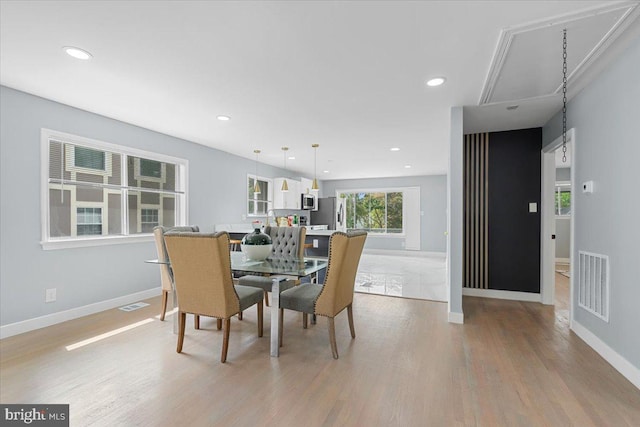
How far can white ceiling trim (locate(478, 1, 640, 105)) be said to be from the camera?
1.71 meters

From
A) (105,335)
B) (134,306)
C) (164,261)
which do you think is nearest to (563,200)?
(164,261)

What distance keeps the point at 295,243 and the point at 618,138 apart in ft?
9.93

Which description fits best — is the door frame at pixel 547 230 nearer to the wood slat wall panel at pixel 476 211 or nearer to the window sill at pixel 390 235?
the wood slat wall panel at pixel 476 211

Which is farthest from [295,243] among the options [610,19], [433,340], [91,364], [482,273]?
[610,19]

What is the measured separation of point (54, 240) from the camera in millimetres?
3180

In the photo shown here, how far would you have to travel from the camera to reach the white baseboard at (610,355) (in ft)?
6.76

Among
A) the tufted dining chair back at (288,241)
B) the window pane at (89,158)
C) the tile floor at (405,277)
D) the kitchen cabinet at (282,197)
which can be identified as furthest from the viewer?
the kitchen cabinet at (282,197)

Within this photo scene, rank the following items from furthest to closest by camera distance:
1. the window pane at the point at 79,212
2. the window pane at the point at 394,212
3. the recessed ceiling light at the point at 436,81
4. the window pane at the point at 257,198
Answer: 1. the window pane at the point at 394,212
2. the window pane at the point at 257,198
3. the window pane at the point at 79,212
4. the recessed ceiling light at the point at 436,81

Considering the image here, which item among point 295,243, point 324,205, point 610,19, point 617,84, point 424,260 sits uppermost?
point 610,19

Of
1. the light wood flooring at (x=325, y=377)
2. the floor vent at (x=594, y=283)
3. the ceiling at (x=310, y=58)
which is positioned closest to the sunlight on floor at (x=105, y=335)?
the light wood flooring at (x=325, y=377)

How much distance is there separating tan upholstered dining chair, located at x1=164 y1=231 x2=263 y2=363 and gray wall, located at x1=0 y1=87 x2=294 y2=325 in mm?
1770

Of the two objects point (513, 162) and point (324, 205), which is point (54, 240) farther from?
point (324, 205)

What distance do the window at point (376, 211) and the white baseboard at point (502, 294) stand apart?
4662 millimetres

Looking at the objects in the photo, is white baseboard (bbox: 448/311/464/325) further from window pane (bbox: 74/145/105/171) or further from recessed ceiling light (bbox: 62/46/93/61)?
window pane (bbox: 74/145/105/171)
